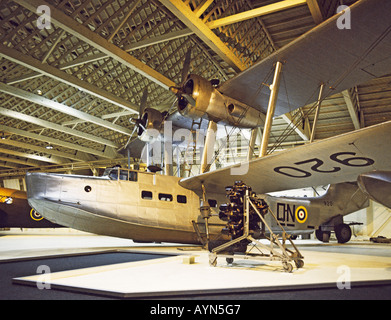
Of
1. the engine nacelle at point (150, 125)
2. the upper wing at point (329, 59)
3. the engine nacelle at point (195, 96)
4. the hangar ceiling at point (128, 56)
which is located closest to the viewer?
the upper wing at point (329, 59)

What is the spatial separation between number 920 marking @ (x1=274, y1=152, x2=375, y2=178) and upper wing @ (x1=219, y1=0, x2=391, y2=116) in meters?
1.89

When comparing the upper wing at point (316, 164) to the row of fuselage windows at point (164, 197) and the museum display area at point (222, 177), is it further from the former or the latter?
the row of fuselage windows at point (164, 197)

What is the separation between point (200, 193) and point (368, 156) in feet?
14.1

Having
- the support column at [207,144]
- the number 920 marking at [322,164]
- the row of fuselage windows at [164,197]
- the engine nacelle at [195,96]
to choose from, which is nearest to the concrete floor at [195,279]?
the number 920 marking at [322,164]

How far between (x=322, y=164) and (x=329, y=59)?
9.15 ft

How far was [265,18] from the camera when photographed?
1202 centimetres

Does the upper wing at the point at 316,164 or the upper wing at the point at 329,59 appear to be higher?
the upper wing at the point at 329,59

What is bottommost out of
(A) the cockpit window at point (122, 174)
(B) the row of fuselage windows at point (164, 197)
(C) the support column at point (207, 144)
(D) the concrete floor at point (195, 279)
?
(D) the concrete floor at point (195, 279)

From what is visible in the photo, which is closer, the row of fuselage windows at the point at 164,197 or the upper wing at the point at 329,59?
the upper wing at the point at 329,59

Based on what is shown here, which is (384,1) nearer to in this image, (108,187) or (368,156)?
(368,156)

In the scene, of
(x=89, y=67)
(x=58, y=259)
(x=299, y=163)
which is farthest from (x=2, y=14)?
(x=299, y=163)

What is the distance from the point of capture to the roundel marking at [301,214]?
1033cm

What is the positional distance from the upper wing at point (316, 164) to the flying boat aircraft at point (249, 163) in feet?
0.06

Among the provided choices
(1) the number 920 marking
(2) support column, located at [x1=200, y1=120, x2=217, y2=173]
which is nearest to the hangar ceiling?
(1) the number 920 marking
